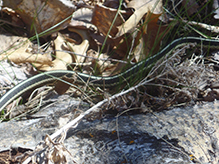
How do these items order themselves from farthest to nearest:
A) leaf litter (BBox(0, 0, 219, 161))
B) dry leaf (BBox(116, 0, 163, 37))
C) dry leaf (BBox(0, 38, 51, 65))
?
dry leaf (BBox(116, 0, 163, 37)) → dry leaf (BBox(0, 38, 51, 65)) → leaf litter (BBox(0, 0, 219, 161))

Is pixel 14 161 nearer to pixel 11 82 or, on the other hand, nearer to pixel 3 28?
pixel 11 82

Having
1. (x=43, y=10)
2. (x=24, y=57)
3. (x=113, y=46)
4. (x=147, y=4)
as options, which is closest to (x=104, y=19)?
(x=113, y=46)

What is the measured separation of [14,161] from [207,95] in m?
1.56

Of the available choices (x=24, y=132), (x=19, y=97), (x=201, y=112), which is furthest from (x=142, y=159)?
(x=19, y=97)

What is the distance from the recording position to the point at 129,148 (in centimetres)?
111

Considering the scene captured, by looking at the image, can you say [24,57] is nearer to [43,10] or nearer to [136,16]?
[43,10]

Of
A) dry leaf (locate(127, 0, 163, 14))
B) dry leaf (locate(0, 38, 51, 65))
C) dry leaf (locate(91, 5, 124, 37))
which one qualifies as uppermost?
dry leaf (locate(127, 0, 163, 14))

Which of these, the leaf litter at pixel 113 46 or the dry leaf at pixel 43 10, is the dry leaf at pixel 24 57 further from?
the dry leaf at pixel 43 10

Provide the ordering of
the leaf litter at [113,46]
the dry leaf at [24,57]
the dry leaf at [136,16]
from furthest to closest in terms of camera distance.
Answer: the dry leaf at [136,16] < the dry leaf at [24,57] < the leaf litter at [113,46]

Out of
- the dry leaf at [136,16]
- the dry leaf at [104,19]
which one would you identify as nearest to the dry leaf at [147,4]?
the dry leaf at [136,16]

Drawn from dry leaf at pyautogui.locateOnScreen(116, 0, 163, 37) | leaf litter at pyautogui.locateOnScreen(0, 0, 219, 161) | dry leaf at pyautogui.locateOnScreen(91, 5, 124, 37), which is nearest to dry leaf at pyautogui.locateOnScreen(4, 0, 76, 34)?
leaf litter at pyautogui.locateOnScreen(0, 0, 219, 161)

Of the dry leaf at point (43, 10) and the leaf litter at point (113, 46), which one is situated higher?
the dry leaf at point (43, 10)

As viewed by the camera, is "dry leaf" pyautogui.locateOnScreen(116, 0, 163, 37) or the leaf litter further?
"dry leaf" pyautogui.locateOnScreen(116, 0, 163, 37)

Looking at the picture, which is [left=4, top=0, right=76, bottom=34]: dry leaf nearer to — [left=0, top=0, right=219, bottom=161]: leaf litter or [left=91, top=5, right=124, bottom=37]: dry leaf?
[left=0, top=0, right=219, bottom=161]: leaf litter
